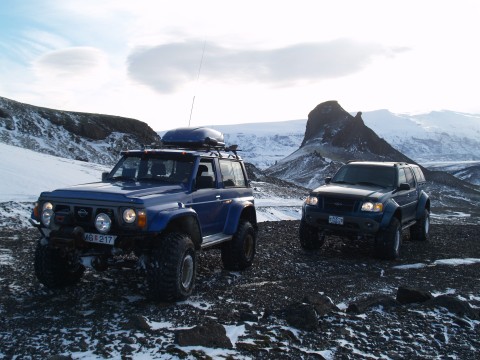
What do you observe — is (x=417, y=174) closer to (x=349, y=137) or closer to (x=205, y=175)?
(x=205, y=175)

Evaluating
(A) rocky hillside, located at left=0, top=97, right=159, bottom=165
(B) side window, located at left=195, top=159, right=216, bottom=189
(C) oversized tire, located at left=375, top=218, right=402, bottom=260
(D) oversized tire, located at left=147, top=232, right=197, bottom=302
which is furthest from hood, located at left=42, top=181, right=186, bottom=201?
(A) rocky hillside, located at left=0, top=97, right=159, bottom=165

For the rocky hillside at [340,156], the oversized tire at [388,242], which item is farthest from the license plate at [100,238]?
the rocky hillside at [340,156]

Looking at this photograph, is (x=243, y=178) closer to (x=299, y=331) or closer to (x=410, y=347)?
(x=299, y=331)

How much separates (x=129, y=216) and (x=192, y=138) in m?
2.83

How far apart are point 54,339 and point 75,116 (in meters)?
56.5

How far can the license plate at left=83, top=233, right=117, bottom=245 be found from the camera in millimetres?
5406

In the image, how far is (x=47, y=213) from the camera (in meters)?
5.88

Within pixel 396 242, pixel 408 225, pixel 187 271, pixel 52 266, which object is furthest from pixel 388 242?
pixel 52 266

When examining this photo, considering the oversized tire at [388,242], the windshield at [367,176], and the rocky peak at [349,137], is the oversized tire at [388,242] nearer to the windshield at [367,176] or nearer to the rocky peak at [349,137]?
the windshield at [367,176]

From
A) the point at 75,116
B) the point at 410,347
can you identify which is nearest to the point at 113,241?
the point at 410,347

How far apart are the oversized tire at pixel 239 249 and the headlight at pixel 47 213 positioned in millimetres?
3142

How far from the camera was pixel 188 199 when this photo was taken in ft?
21.2

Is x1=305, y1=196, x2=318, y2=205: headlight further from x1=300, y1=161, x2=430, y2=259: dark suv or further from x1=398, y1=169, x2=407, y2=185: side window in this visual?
x1=398, y1=169, x2=407, y2=185: side window

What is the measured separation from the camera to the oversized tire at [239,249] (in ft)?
25.6
